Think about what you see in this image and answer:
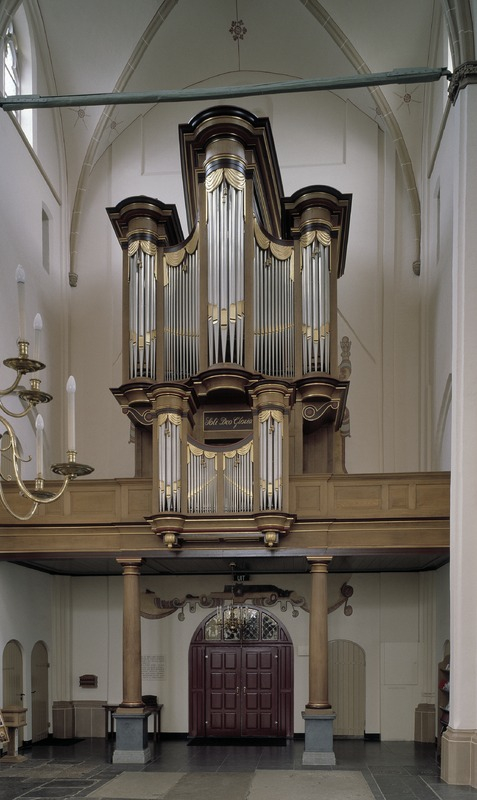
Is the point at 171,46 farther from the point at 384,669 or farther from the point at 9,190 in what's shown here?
the point at 384,669

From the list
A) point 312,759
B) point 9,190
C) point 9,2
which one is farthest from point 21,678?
point 9,2

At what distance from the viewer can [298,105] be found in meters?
21.5

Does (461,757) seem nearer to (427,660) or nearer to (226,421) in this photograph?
(427,660)

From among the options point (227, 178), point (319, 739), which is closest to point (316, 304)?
point (227, 178)

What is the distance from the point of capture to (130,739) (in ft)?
50.1

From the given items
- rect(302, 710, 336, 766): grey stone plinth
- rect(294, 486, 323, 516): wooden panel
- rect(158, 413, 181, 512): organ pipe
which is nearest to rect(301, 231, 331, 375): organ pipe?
rect(294, 486, 323, 516): wooden panel

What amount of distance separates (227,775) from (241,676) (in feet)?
15.8

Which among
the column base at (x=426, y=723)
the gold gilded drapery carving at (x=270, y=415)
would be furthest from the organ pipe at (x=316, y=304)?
the column base at (x=426, y=723)

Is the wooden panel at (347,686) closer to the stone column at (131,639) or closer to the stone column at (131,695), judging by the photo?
the stone column at (131,695)

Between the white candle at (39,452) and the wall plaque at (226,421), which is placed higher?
the wall plaque at (226,421)

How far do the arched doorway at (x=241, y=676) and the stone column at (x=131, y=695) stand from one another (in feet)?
10.1

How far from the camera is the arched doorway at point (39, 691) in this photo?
59.3 feet

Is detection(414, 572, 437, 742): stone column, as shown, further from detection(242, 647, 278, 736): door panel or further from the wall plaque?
the wall plaque

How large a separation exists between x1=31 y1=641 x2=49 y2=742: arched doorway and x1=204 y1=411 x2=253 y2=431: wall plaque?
5662 millimetres
